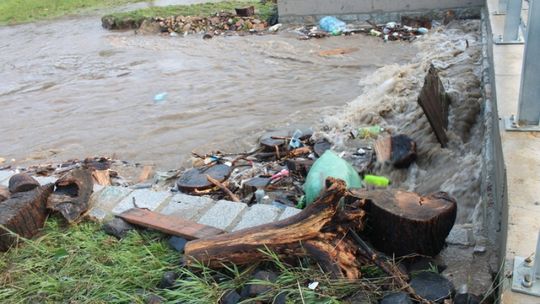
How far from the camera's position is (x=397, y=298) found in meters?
2.19

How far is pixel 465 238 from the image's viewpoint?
277cm

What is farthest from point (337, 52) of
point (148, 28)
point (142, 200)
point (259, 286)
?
point (259, 286)

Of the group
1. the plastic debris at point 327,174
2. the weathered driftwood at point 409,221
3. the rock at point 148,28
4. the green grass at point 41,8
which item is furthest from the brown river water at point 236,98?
the green grass at point 41,8

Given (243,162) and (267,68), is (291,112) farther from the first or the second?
(267,68)

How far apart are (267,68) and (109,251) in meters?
7.18

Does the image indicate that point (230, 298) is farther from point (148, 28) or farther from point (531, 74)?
point (148, 28)

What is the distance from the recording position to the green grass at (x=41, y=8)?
66.6 ft

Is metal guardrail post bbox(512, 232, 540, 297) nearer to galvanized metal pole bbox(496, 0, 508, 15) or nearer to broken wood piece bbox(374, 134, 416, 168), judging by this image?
broken wood piece bbox(374, 134, 416, 168)

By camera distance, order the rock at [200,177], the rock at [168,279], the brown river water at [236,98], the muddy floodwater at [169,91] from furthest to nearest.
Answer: the muddy floodwater at [169,91] < the brown river water at [236,98] < the rock at [200,177] < the rock at [168,279]

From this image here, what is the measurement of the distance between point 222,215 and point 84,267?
0.95 metres

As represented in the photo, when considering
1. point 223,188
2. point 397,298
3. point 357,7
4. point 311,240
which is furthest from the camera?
point 357,7

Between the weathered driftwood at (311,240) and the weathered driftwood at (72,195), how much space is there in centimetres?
130

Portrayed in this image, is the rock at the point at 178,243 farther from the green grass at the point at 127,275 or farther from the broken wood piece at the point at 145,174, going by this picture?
the broken wood piece at the point at 145,174

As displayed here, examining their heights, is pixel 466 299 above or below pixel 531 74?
below
